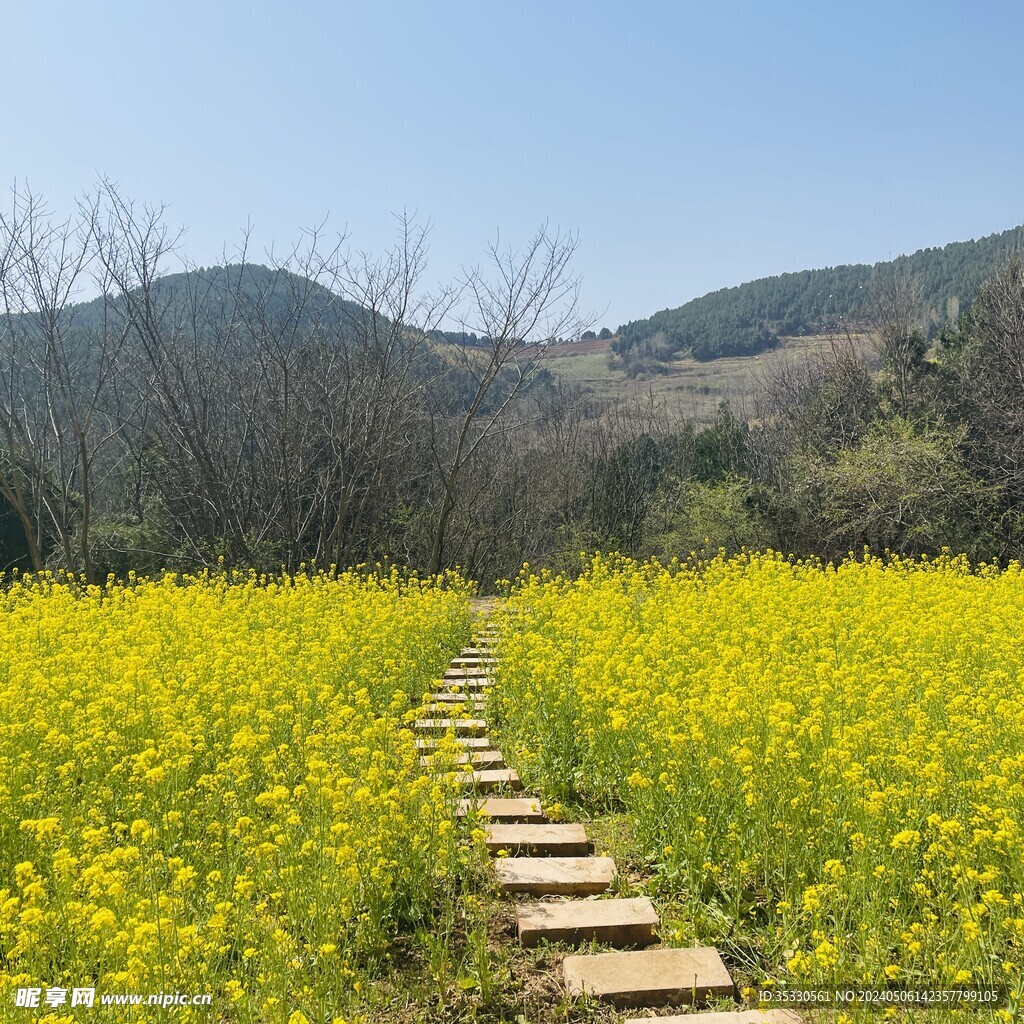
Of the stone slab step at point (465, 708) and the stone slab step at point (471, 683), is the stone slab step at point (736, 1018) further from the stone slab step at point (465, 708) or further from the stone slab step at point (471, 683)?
the stone slab step at point (471, 683)

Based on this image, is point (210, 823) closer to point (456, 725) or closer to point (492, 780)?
point (492, 780)

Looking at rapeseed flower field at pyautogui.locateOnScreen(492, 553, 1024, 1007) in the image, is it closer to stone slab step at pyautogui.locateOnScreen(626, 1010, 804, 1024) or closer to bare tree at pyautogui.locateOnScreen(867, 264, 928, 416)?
stone slab step at pyautogui.locateOnScreen(626, 1010, 804, 1024)

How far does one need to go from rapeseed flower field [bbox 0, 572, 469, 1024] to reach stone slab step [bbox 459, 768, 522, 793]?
28 cm

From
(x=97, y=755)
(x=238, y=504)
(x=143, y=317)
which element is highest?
(x=143, y=317)

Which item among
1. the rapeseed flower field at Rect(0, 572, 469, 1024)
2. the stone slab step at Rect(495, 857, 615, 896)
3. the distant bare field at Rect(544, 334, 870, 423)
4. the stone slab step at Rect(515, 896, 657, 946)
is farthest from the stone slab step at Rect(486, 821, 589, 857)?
the distant bare field at Rect(544, 334, 870, 423)

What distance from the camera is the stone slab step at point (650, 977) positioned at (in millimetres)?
2678

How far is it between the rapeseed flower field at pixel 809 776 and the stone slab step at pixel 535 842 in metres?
0.31

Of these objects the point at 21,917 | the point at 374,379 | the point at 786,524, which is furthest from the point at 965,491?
the point at 21,917

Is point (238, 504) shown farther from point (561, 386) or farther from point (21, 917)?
point (561, 386)

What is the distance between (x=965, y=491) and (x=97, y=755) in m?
16.3

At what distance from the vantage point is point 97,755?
4.17 metres

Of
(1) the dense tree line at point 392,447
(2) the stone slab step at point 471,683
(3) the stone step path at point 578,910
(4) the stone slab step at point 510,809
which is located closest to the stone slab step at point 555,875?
(3) the stone step path at point 578,910

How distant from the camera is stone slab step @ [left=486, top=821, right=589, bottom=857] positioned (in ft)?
12.3

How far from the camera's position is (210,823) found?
3652mm
